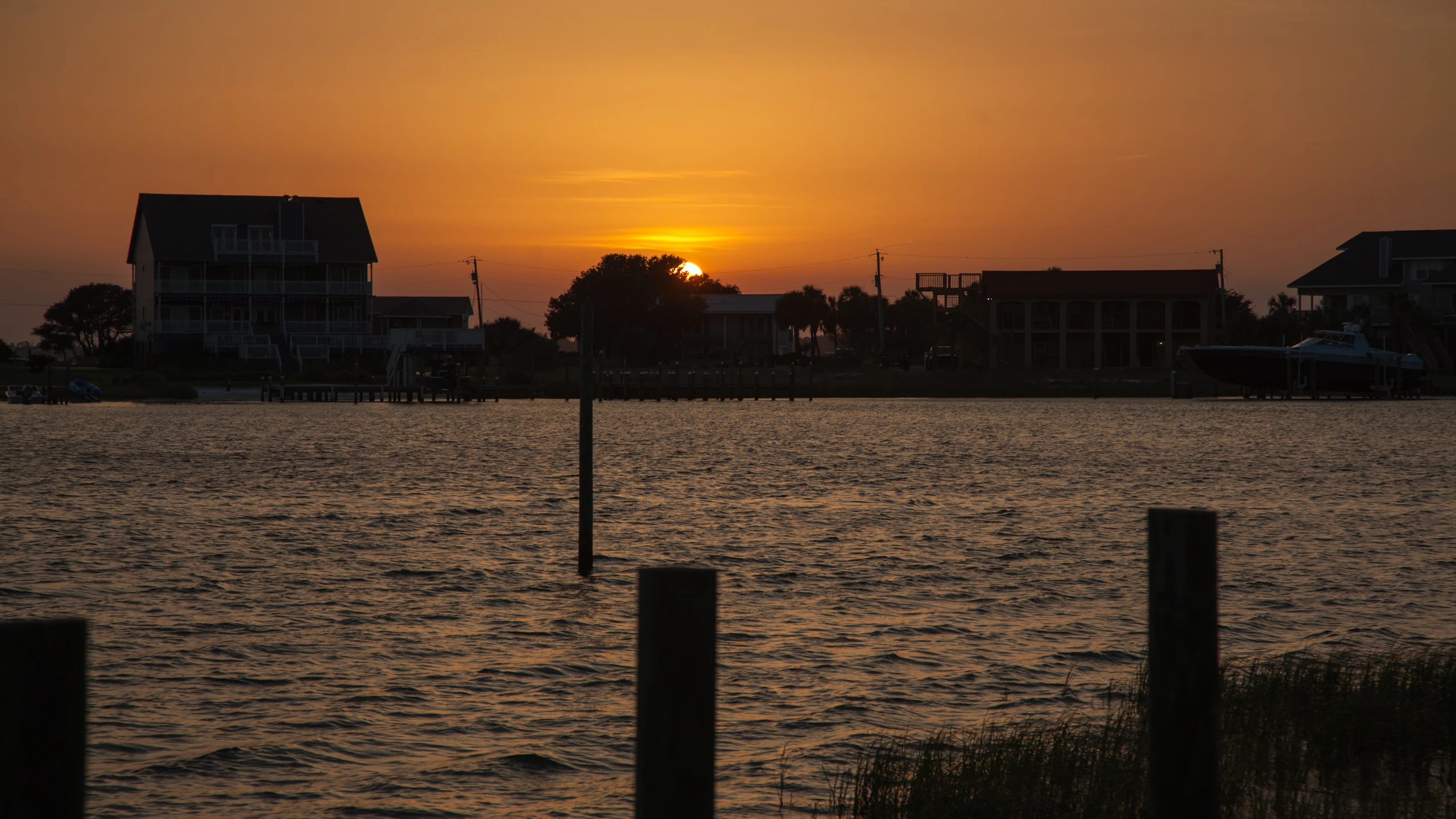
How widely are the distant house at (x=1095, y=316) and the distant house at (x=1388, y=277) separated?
296 inches

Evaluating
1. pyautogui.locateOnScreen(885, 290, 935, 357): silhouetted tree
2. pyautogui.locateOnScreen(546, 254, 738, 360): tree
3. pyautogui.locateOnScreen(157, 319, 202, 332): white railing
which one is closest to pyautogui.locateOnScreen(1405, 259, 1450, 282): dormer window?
pyautogui.locateOnScreen(885, 290, 935, 357): silhouetted tree

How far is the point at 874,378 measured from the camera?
95.2 metres

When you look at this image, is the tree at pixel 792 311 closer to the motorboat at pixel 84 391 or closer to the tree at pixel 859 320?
the tree at pixel 859 320

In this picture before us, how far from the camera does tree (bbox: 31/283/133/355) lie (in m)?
118

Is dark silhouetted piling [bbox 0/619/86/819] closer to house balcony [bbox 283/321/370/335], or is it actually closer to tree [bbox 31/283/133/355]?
house balcony [bbox 283/321/370/335]

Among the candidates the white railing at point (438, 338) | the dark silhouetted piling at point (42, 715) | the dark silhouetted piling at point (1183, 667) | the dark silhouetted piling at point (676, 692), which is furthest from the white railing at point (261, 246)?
the dark silhouetted piling at point (676, 692)

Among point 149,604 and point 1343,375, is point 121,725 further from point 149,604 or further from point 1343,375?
point 1343,375

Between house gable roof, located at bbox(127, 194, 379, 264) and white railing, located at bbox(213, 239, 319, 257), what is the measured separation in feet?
2.58

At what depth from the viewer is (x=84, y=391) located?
73.6m

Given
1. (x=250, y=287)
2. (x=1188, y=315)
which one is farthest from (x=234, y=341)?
(x=1188, y=315)

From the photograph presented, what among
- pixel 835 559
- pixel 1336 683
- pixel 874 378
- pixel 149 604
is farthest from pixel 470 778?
pixel 874 378

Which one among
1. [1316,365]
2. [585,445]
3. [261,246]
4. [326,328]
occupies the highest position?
[261,246]

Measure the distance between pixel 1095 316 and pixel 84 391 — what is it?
67.1 m

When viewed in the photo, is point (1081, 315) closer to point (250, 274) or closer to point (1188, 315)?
point (1188, 315)
